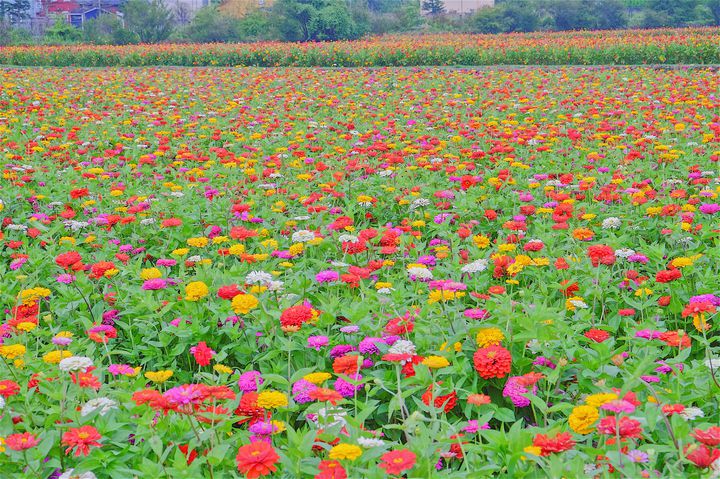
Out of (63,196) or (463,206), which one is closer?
(463,206)

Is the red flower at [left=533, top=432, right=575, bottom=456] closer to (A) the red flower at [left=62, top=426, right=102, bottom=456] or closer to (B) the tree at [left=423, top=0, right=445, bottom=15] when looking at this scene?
(A) the red flower at [left=62, top=426, right=102, bottom=456]

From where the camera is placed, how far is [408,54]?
17.1 meters

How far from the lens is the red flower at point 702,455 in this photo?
144cm

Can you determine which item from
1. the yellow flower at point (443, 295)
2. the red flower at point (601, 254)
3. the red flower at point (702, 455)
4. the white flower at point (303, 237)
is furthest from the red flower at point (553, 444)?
the white flower at point (303, 237)

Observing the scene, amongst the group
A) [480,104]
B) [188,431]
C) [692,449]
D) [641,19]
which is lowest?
[188,431]

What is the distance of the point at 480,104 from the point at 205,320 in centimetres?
719

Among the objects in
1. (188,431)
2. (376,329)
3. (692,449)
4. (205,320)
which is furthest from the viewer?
(205,320)

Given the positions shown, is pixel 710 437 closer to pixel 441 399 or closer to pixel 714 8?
pixel 441 399

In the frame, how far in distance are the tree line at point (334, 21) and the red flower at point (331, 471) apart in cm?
2588

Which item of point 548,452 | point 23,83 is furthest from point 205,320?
point 23,83

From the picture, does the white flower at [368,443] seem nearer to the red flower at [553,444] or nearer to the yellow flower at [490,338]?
the red flower at [553,444]

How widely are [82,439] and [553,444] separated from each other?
1.08m

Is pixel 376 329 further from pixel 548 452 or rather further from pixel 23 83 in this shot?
pixel 23 83

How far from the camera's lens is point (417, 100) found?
9.94 m
